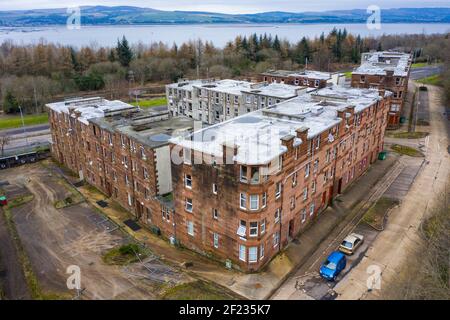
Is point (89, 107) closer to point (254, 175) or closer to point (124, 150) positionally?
point (124, 150)

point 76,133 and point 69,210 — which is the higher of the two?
point 76,133

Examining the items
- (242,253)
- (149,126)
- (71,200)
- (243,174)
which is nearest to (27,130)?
(71,200)

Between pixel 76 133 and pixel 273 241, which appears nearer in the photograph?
pixel 273 241

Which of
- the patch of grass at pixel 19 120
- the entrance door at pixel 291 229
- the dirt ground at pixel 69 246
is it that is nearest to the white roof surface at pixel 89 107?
the dirt ground at pixel 69 246

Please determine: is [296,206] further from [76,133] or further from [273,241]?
[76,133]

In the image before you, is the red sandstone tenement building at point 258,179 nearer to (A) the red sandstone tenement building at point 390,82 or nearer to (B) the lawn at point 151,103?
(A) the red sandstone tenement building at point 390,82
